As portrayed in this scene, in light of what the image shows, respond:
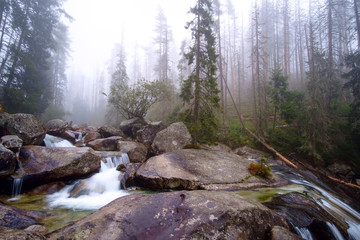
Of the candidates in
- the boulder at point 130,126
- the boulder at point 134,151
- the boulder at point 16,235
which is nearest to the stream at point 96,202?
the boulder at point 16,235

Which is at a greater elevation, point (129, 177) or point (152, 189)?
point (129, 177)

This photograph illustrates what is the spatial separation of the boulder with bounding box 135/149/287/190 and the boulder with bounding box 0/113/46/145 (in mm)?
6039

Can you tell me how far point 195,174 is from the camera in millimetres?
6320

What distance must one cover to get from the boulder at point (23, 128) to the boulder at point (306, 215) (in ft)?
34.7

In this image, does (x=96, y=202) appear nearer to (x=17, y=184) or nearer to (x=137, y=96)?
(x=17, y=184)

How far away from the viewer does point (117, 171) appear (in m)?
7.57

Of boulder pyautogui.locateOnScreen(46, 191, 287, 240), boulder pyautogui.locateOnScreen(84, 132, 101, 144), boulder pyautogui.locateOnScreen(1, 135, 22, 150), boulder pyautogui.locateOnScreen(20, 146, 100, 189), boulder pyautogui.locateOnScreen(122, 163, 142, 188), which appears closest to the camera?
boulder pyautogui.locateOnScreen(46, 191, 287, 240)

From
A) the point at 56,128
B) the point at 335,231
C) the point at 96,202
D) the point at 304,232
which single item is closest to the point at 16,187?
the point at 96,202

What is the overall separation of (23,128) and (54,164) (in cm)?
317

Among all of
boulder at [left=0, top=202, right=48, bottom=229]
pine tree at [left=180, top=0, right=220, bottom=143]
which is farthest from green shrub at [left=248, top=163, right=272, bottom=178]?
boulder at [left=0, top=202, right=48, bottom=229]

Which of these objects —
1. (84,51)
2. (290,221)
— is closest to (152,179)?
(290,221)

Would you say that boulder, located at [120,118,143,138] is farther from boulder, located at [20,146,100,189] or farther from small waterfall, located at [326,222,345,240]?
small waterfall, located at [326,222,345,240]

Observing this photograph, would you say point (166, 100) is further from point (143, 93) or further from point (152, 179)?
point (152, 179)

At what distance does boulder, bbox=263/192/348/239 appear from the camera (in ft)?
12.2
